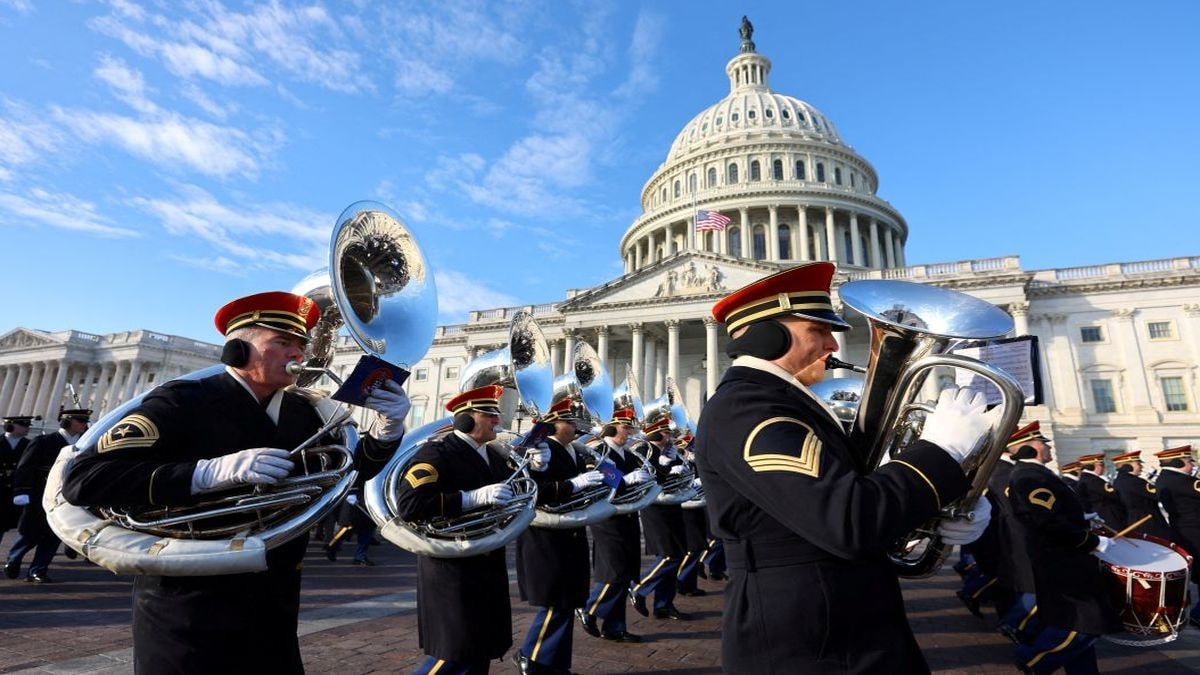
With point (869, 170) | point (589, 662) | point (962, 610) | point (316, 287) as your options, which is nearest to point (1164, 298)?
point (869, 170)

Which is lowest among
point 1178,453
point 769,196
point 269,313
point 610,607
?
point 610,607

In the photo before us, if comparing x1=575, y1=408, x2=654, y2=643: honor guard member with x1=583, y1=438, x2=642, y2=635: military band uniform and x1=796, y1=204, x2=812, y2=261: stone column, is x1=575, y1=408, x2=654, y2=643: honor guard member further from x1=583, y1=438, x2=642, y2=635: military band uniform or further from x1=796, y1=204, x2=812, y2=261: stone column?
x1=796, y1=204, x2=812, y2=261: stone column

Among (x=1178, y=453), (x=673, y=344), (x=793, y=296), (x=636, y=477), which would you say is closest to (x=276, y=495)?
(x=793, y=296)

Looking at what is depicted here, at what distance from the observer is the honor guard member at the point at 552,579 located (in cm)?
534

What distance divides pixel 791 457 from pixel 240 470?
2.14m

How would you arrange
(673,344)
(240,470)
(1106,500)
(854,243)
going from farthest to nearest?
1. (854,243)
2. (673,344)
3. (1106,500)
4. (240,470)

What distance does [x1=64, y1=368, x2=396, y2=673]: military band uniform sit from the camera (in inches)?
100

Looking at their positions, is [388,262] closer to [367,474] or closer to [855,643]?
[367,474]

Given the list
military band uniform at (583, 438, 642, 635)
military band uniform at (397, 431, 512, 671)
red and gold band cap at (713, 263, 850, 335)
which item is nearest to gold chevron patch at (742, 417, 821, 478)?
red and gold band cap at (713, 263, 850, 335)

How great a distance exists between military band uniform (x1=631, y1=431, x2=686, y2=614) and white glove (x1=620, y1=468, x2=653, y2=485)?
1091mm

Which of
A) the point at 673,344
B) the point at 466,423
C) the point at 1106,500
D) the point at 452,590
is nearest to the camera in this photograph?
the point at 452,590

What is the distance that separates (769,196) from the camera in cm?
6000

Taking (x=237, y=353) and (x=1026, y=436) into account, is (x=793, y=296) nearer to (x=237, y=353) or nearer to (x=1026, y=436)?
(x=237, y=353)

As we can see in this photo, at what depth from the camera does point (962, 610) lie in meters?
9.06
